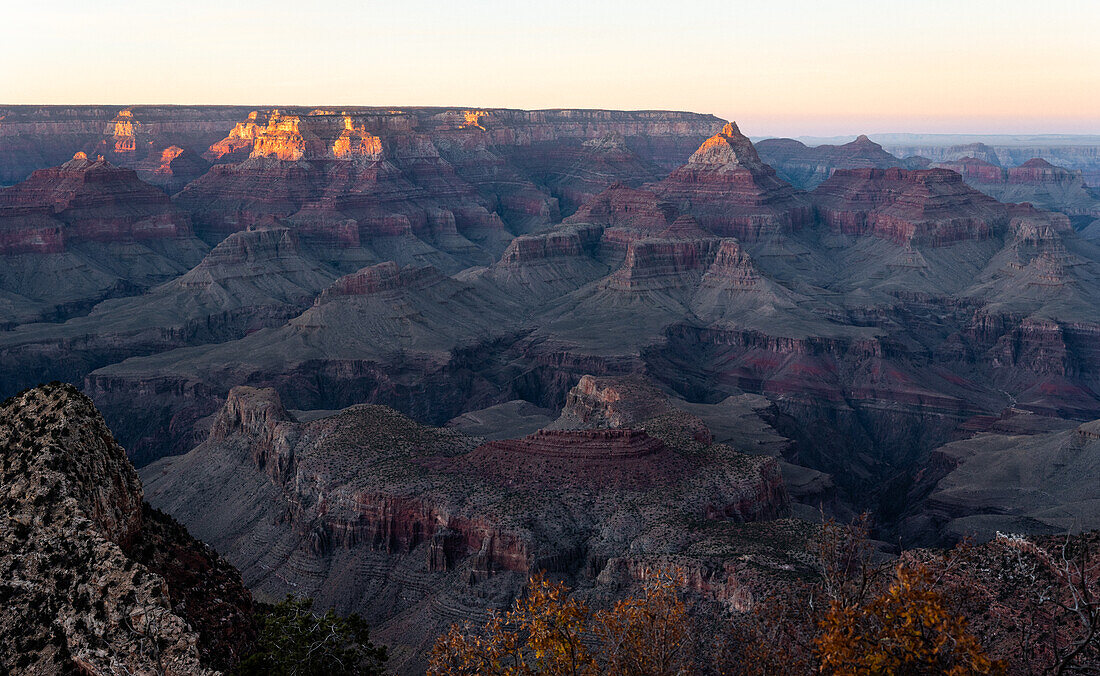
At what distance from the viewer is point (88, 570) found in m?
27.2

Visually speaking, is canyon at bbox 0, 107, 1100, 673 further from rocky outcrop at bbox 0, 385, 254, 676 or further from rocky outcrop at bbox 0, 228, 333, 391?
rocky outcrop at bbox 0, 385, 254, 676

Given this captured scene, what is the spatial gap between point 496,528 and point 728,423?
60.2m

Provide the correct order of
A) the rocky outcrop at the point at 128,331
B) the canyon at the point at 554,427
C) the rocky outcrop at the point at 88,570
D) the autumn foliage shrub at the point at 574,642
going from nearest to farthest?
the rocky outcrop at the point at 88,570 → the autumn foliage shrub at the point at 574,642 → the canyon at the point at 554,427 → the rocky outcrop at the point at 128,331

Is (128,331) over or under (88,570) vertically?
under

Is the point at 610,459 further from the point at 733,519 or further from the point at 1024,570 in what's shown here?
the point at 1024,570

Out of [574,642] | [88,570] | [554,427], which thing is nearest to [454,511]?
[554,427]

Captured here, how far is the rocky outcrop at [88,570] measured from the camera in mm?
26000

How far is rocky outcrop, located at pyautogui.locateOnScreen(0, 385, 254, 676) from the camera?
26000 millimetres

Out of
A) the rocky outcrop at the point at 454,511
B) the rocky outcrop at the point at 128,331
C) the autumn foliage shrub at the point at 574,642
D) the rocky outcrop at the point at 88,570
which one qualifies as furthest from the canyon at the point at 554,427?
the autumn foliage shrub at the point at 574,642

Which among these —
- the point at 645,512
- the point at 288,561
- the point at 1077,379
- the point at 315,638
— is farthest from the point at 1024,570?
the point at 1077,379

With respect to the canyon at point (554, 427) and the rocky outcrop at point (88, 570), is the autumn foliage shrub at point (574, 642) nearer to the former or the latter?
the rocky outcrop at point (88, 570)

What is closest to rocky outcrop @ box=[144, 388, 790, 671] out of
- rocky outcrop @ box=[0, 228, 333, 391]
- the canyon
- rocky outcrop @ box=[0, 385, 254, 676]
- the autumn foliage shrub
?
the canyon

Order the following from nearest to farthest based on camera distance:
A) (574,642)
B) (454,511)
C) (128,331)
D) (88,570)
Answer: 1. (88,570)
2. (574,642)
3. (454,511)
4. (128,331)

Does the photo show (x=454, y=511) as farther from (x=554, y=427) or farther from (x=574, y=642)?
(x=574, y=642)
